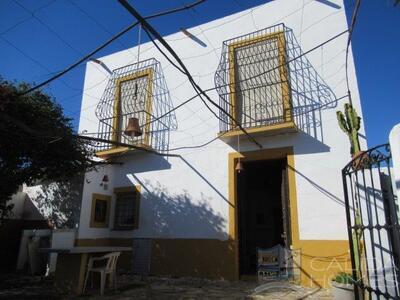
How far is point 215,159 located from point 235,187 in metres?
1.01

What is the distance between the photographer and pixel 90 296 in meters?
6.33

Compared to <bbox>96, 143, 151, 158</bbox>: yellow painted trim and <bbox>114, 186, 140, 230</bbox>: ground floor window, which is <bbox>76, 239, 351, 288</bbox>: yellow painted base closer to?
<bbox>114, 186, 140, 230</bbox>: ground floor window

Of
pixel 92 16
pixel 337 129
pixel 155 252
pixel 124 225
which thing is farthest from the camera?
pixel 124 225

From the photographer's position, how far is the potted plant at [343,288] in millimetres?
5430

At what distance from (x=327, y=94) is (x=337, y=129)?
982 millimetres

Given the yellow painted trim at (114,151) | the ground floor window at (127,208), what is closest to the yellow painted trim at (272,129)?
the yellow painted trim at (114,151)

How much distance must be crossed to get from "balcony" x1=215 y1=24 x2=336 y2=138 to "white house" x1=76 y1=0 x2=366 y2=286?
0.10 ft

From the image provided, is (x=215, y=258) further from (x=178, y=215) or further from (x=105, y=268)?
(x=105, y=268)

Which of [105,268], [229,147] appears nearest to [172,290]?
[105,268]

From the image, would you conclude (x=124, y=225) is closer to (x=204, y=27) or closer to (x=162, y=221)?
(x=162, y=221)

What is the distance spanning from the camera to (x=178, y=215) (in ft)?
30.7

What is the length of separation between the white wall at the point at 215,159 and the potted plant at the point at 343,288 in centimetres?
164

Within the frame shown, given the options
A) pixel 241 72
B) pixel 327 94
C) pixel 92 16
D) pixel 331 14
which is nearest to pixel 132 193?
pixel 241 72

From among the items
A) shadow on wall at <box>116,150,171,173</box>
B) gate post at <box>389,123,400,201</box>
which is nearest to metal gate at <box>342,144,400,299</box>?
gate post at <box>389,123,400,201</box>
